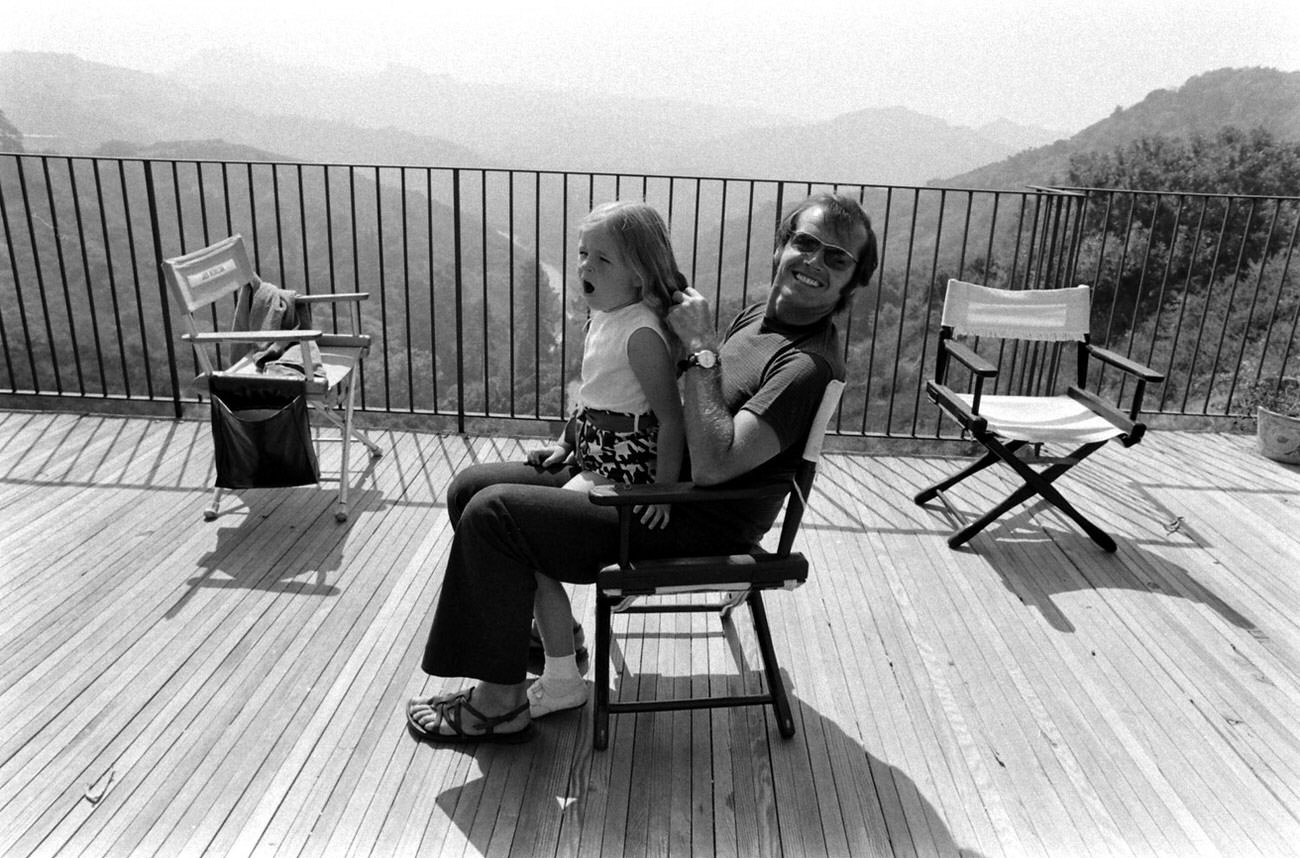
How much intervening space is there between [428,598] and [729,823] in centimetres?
125

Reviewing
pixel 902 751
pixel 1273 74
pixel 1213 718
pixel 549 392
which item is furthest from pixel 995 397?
pixel 1273 74

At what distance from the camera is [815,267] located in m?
1.87

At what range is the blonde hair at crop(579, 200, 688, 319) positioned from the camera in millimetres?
1777

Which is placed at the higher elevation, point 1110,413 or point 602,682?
point 1110,413

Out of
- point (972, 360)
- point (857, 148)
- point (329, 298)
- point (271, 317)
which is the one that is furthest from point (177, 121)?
point (972, 360)

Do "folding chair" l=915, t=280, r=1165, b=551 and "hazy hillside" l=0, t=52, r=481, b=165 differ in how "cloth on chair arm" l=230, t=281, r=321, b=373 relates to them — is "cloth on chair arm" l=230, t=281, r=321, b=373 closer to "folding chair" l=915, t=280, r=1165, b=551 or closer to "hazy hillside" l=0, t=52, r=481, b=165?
"folding chair" l=915, t=280, r=1165, b=551

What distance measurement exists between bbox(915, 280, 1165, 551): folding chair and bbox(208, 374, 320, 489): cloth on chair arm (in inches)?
92.3

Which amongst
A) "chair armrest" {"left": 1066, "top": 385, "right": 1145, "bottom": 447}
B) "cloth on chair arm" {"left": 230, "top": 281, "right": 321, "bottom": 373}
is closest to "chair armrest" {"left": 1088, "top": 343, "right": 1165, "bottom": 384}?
"chair armrest" {"left": 1066, "top": 385, "right": 1145, "bottom": 447}

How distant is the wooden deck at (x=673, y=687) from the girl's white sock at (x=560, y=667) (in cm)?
13

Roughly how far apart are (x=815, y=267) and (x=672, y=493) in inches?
23.0

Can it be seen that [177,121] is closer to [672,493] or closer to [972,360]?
[972,360]

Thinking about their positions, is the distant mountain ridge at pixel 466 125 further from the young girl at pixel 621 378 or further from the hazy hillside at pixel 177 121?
the young girl at pixel 621 378

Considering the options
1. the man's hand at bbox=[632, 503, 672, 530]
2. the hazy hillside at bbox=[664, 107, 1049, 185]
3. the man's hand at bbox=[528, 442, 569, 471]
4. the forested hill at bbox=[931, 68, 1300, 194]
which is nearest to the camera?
the man's hand at bbox=[632, 503, 672, 530]

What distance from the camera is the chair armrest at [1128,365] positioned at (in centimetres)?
306
